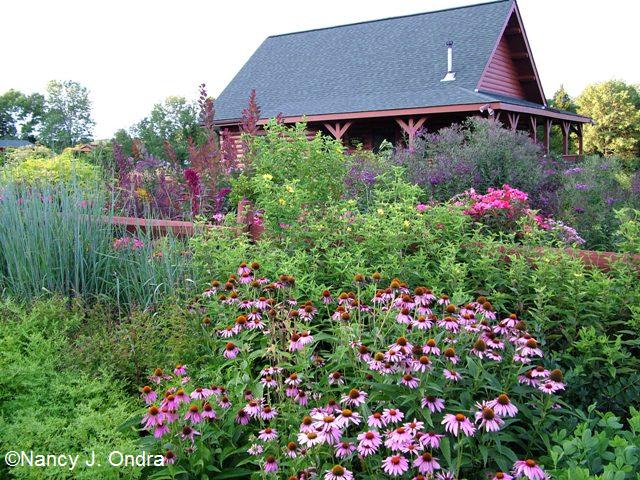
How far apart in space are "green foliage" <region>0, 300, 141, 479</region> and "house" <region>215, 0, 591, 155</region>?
12530 mm

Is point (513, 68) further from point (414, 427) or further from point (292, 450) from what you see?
point (292, 450)

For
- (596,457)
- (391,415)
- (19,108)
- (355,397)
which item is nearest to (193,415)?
(355,397)

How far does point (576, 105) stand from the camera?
34094mm

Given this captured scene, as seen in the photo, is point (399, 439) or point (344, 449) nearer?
point (399, 439)

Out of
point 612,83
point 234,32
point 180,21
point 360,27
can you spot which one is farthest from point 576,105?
point 180,21

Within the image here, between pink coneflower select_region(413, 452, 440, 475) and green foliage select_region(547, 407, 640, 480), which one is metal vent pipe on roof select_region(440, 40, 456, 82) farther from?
pink coneflower select_region(413, 452, 440, 475)

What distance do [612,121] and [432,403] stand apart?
34.3 m

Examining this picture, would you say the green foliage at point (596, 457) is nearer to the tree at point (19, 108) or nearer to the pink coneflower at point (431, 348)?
Answer: the pink coneflower at point (431, 348)

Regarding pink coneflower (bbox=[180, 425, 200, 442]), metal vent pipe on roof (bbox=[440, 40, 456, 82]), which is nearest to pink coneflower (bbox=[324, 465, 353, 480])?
pink coneflower (bbox=[180, 425, 200, 442])

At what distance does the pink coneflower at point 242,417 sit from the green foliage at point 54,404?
0.38 m

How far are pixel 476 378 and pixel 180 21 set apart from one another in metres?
18.1

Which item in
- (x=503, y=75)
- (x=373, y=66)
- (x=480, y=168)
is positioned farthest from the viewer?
(x=373, y=66)

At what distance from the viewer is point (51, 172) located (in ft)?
23.1

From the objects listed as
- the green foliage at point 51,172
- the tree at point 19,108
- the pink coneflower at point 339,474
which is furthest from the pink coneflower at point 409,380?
the tree at point 19,108
